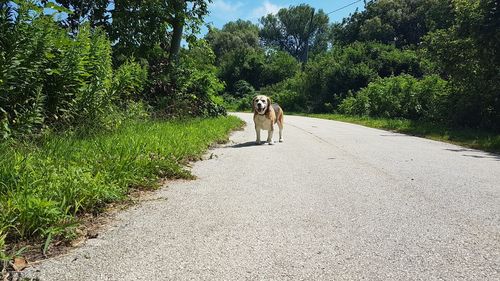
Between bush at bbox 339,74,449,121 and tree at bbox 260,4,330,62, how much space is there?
2796 inches

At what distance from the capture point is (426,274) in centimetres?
287

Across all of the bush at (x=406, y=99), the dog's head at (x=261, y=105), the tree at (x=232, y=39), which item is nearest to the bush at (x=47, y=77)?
the dog's head at (x=261, y=105)

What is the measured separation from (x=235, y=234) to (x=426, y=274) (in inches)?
57.5

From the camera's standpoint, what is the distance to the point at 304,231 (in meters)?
3.74

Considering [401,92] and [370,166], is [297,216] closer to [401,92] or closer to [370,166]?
[370,166]

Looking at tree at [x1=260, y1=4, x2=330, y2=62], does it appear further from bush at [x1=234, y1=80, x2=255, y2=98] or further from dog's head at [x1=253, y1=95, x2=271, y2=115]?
dog's head at [x1=253, y1=95, x2=271, y2=115]

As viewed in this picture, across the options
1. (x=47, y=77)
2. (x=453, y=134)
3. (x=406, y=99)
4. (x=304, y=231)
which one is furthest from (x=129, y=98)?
(x=406, y=99)

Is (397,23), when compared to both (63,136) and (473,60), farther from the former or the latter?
(63,136)

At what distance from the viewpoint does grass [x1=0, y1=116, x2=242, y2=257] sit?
11.1ft

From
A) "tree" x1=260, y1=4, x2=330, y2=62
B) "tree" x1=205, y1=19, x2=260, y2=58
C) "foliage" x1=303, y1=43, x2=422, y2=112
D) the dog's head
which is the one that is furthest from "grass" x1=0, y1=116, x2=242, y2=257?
"tree" x1=260, y1=4, x2=330, y2=62

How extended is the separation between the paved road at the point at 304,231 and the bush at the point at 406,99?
46.2 feet

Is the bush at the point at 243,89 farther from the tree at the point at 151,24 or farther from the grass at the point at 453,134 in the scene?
the tree at the point at 151,24

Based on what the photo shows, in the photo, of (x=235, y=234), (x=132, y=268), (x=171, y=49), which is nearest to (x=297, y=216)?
(x=235, y=234)

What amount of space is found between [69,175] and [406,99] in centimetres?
2160
